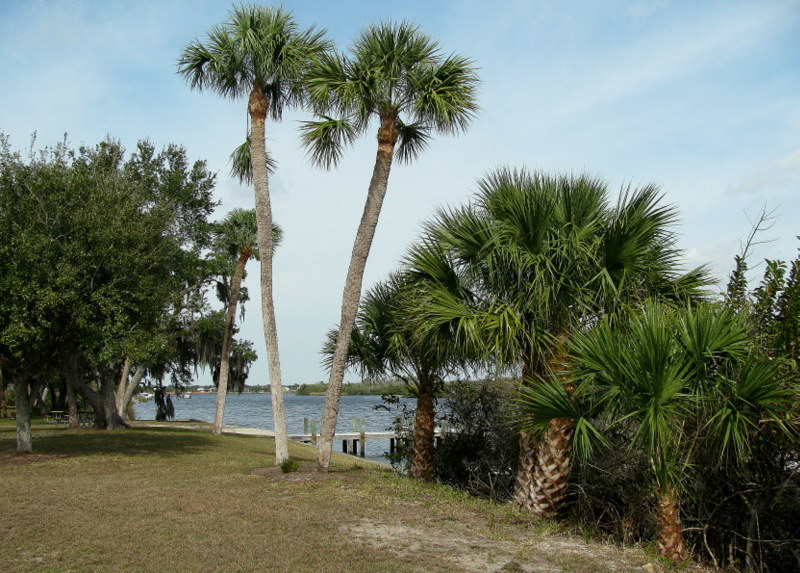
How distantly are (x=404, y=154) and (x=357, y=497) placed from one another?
288 inches

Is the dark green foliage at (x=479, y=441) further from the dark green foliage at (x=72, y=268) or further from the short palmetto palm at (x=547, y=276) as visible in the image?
the dark green foliage at (x=72, y=268)

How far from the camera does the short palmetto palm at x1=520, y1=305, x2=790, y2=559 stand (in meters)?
6.68

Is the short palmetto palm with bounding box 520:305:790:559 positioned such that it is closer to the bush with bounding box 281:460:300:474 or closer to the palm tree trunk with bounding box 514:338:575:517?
the palm tree trunk with bounding box 514:338:575:517

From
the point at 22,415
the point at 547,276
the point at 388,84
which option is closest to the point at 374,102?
the point at 388,84

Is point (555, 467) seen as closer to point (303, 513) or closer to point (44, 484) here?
point (303, 513)

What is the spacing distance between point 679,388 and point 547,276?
301 cm

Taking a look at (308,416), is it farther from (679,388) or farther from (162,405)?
(679,388)

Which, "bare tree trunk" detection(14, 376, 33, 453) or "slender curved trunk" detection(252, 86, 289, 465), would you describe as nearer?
"slender curved trunk" detection(252, 86, 289, 465)

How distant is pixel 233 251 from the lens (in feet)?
87.1

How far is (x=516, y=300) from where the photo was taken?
31.7 feet

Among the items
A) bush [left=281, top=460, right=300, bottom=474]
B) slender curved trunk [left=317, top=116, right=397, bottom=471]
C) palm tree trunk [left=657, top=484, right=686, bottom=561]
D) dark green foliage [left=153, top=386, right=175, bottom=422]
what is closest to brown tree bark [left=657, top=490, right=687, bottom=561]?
palm tree trunk [left=657, top=484, right=686, bottom=561]

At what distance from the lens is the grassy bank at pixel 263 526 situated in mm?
6551

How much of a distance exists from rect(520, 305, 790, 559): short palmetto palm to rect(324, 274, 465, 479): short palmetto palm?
3.81 meters

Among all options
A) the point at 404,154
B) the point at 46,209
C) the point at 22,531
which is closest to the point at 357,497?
the point at 22,531
